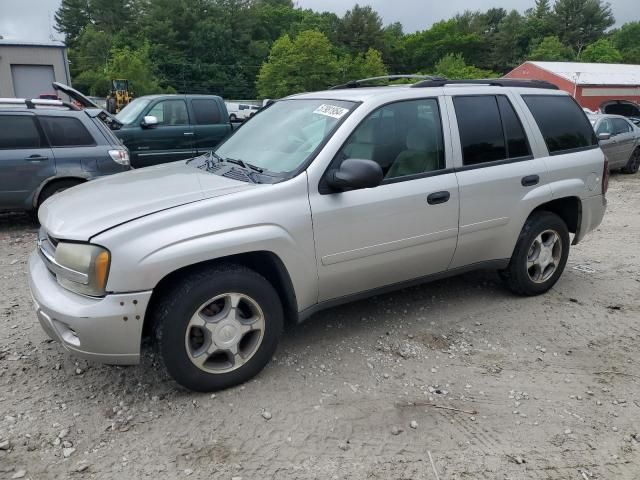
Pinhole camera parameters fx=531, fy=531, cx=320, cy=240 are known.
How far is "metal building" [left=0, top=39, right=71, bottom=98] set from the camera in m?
18.3

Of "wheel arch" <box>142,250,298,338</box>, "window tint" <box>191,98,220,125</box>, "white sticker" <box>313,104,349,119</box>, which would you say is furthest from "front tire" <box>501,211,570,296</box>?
"window tint" <box>191,98,220,125</box>

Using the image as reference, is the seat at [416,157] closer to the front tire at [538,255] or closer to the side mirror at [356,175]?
the side mirror at [356,175]

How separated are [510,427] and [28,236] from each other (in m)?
6.31

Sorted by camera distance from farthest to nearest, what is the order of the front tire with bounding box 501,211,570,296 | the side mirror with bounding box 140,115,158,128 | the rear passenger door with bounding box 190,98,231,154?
the rear passenger door with bounding box 190,98,231,154 → the side mirror with bounding box 140,115,158,128 → the front tire with bounding box 501,211,570,296

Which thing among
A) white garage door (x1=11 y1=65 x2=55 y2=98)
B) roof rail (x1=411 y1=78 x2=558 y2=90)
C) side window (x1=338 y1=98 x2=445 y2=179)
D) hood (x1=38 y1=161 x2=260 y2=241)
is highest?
white garage door (x1=11 y1=65 x2=55 y2=98)

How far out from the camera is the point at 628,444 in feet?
9.30

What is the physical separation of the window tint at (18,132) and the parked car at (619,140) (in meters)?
11.5

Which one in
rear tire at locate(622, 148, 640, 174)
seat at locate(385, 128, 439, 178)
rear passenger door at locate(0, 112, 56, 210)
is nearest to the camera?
seat at locate(385, 128, 439, 178)

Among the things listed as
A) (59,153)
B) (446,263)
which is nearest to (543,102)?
(446,263)

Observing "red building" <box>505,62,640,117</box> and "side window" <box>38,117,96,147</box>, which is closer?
"side window" <box>38,117,96,147</box>

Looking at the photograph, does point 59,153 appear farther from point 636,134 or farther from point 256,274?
point 636,134

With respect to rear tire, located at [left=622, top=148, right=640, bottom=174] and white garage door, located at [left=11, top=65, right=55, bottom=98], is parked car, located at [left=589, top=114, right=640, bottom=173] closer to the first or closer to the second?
rear tire, located at [left=622, top=148, right=640, bottom=174]

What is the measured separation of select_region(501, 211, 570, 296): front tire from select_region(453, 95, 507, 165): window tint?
0.72 metres

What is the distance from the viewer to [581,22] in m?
91.9
